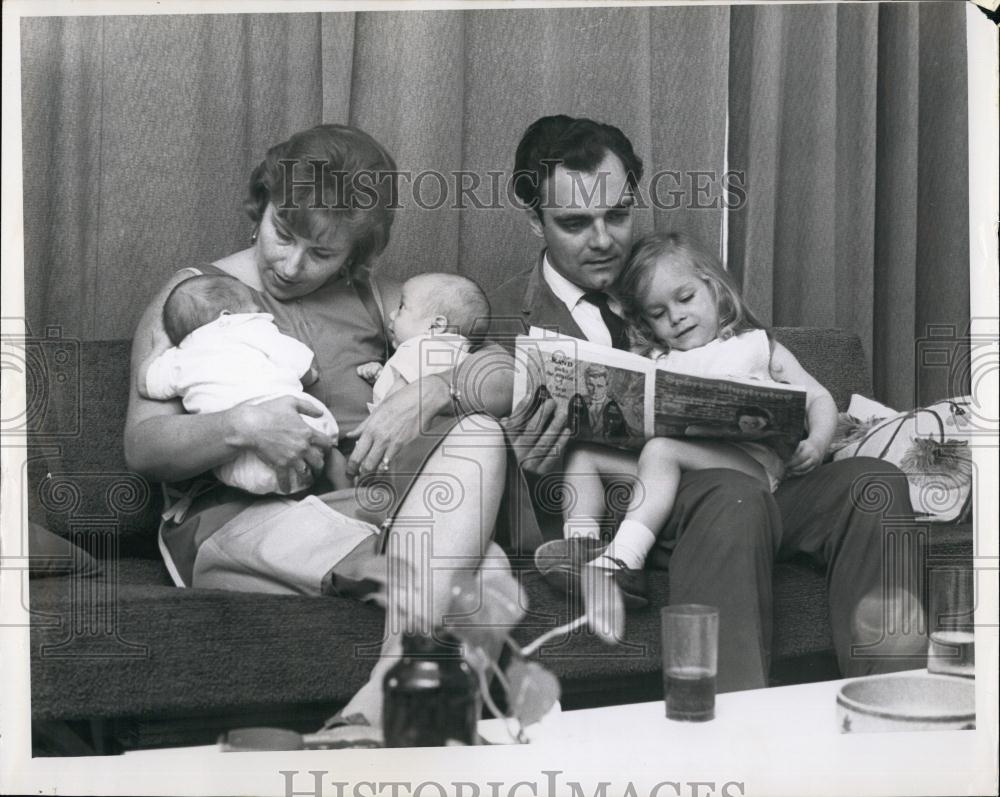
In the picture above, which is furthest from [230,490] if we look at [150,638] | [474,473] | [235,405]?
[474,473]

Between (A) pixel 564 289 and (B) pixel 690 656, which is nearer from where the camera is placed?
(B) pixel 690 656

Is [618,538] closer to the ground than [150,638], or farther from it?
farther from it

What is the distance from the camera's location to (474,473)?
2174 mm

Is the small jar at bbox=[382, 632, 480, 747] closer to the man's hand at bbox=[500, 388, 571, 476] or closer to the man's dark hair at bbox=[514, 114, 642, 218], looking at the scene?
the man's hand at bbox=[500, 388, 571, 476]

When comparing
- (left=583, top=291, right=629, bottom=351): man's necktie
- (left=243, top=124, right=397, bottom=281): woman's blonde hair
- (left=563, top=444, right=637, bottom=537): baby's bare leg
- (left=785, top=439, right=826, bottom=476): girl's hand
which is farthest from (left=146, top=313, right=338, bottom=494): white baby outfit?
(left=785, top=439, right=826, bottom=476): girl's hand

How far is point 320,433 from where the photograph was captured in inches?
85.0

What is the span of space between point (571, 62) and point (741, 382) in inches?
29.8

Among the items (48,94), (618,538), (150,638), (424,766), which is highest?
(48,94)

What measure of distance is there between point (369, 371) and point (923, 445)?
3.78 ft

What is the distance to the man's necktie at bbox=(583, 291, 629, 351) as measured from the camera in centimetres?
228

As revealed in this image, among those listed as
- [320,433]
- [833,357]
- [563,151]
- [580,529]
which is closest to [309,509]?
[320,433]

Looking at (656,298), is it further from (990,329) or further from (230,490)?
(230,490)

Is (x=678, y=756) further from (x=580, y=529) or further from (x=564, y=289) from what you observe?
(x=564, y=289)

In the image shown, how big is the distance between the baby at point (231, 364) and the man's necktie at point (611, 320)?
1.90ft
